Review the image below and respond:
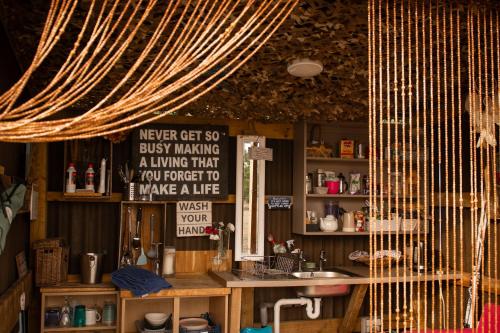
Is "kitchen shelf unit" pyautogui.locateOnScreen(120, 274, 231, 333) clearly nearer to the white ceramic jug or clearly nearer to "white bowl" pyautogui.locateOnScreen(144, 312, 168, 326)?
"white bowl" pyautogui.locateOnScreen(144, 312, 168, 326)

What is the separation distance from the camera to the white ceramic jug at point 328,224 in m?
5.38

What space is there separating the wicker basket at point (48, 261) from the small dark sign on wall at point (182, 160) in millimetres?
936

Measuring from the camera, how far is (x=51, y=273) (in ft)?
14.7

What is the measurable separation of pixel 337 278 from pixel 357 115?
1.66 m

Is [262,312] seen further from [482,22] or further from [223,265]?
[482,22]

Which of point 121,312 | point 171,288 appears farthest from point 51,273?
point 171,288

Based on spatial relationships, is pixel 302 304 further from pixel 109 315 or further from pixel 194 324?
pixel 109 315

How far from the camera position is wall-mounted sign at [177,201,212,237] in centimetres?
511

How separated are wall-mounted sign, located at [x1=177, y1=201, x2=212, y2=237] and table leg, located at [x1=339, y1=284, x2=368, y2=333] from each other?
1.59 m

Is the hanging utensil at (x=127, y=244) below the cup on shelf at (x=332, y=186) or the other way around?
below

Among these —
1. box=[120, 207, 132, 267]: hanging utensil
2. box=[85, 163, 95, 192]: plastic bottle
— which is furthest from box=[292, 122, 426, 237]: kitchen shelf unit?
box=[85, 163, 95, 192]: plastic bottle

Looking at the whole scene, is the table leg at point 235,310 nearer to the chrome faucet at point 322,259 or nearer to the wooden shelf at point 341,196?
the chrome faucet at point 322,259

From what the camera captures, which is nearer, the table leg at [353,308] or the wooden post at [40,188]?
the wooden post at [40,188]

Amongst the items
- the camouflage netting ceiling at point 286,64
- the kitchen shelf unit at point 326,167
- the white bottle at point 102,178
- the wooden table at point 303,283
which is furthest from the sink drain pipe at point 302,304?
the white bottle at point 102,178
